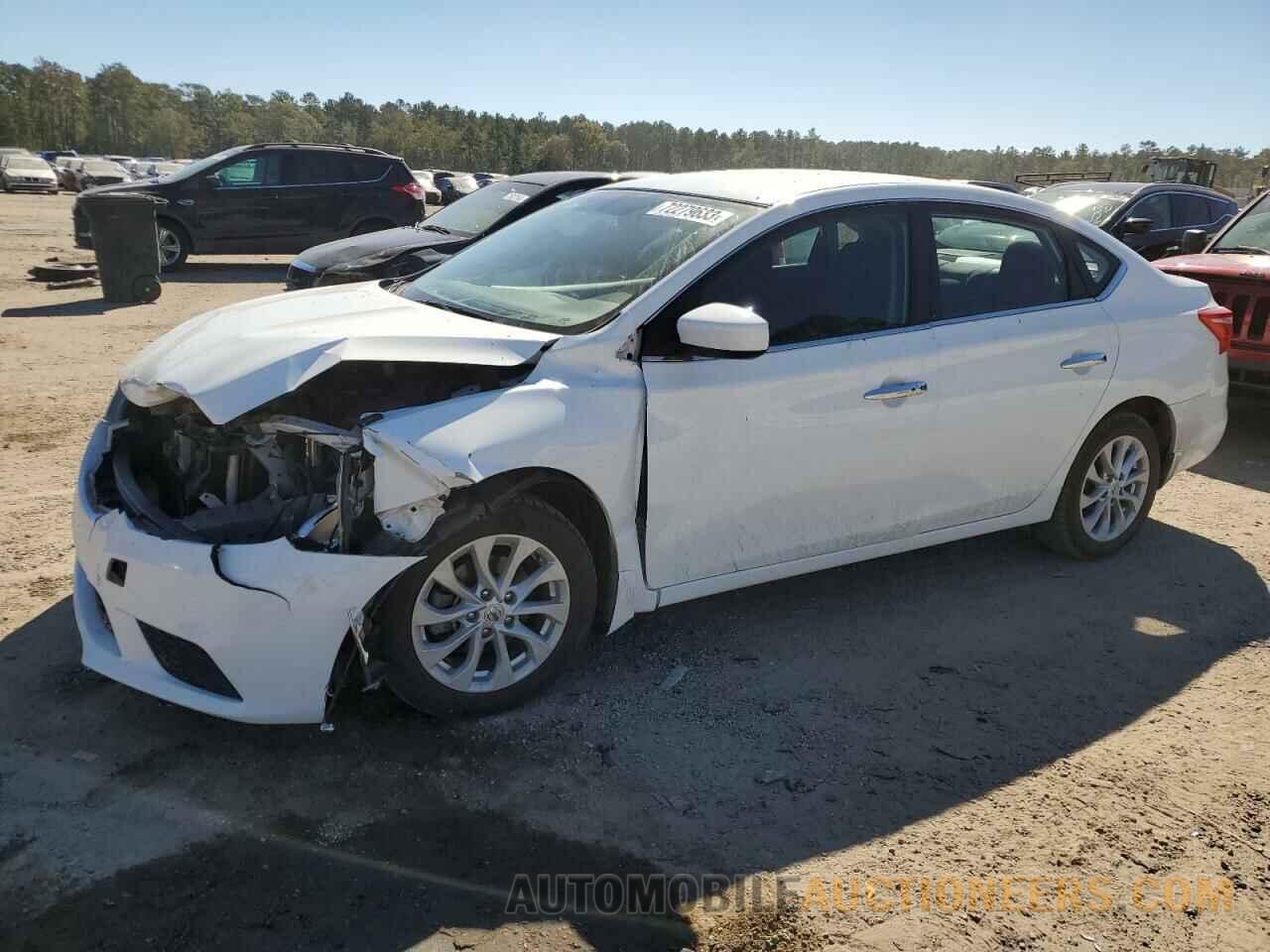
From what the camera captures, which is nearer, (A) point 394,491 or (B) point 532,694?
(A) point 394,491

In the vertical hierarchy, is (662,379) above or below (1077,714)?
above

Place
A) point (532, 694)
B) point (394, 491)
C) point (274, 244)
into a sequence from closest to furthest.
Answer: point (394, 491) < point (532, 694) < point (274, 244)

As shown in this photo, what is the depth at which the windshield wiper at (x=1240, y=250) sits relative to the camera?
805 centimetres

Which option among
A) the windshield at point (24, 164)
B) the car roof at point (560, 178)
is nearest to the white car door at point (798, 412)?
the car roof at point (560, 178)

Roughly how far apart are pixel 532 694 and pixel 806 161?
84.4 metres

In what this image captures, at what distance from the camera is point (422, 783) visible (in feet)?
10.4

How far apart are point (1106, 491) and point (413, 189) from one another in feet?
42.9

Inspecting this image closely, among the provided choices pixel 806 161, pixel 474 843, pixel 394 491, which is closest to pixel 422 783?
pixel 474 843

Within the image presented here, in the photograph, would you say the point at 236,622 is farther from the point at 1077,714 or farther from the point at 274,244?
the point at 274,244

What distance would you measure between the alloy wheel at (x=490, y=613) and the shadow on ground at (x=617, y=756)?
200 mm

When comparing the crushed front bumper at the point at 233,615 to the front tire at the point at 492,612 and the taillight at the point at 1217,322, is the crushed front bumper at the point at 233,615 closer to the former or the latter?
the front tire at the point at 492,612

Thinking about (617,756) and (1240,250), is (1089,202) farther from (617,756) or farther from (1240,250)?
(617,756)

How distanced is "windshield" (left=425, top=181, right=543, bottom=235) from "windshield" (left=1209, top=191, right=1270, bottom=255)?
623 centimetres

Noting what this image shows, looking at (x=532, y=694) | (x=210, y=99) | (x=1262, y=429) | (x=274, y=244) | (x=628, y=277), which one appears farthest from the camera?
(x=210, y=99)
